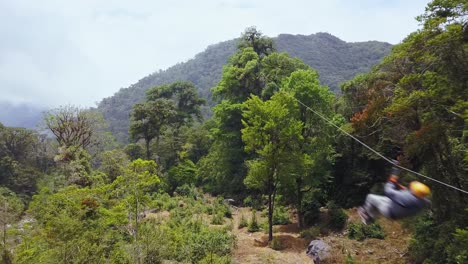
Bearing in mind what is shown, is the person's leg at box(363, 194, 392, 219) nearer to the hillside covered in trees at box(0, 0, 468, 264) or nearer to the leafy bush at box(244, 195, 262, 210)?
the hillside covered in trees at box(0, 0, 468, 264)

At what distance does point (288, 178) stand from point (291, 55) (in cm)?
11430

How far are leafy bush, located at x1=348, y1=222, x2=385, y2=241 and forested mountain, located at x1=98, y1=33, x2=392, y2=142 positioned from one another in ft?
250

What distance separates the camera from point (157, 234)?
47.4ft

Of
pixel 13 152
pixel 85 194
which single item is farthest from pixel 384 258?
pixel 13 152

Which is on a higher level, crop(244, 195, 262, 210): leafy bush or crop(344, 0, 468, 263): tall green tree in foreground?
crop(344, 0, 468, 263): tall green tree in foreground

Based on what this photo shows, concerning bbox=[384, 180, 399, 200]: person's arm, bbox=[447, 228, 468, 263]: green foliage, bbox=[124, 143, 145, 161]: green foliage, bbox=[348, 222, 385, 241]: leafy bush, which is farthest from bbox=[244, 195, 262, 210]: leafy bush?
bbox=[124, 143, 145, 161]: green foliage

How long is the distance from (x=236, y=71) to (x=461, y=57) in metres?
23.0

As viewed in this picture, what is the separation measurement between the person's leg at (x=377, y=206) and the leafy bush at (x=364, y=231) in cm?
929

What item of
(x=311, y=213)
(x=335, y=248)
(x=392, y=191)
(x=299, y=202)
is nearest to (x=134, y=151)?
(x=299, y=202)

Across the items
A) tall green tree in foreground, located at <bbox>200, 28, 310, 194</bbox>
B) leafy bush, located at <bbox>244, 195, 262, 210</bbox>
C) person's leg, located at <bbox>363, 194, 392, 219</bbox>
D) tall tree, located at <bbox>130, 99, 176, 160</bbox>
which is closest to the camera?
person's leg, located at <bbox>363, 194, 392, 219</bbox>

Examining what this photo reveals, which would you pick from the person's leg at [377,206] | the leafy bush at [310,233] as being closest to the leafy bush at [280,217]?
the leafy bush at [310,233]

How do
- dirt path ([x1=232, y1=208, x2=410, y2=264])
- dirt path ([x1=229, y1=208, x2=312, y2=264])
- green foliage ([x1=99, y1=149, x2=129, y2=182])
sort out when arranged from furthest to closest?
green foliage ([x1=99, y1=149, x2=129, y2=182]), dirt path ([x1=229, y1=208, x2=312, y2=264]), dirt path ([x1=232, y1=208, x2=410, y2=264])

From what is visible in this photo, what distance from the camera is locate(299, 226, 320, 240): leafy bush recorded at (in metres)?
19.2

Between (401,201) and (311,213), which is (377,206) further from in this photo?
(311,213)
